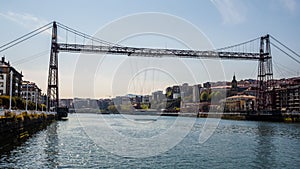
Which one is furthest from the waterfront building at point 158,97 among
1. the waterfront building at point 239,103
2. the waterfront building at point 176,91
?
the waterfront building at point 239,103

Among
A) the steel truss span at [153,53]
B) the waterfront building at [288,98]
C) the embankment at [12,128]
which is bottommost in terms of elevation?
the embankment at [12,128]

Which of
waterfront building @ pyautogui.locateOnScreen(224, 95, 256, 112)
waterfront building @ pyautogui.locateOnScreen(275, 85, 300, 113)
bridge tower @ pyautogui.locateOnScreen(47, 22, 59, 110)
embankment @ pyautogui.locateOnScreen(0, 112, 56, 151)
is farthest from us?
waterfront building @ pyautogui.locateOnScreen(224, 95, 256, 112)

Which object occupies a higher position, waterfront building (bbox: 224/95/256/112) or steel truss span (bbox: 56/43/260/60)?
steel truss span (bbox: 56/43/260/60)

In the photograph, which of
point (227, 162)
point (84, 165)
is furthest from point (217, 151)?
point (84, 165)

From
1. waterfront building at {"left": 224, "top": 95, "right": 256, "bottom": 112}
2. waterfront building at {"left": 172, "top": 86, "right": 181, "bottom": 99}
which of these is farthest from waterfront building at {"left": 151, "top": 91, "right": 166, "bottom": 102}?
waterfront building at {"left": 224, "top": 95, "right": 256, "bottom": 112}

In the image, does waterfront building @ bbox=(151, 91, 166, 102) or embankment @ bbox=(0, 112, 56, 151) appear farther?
waterfront building @ bbox=(151, 91, 166, 102)

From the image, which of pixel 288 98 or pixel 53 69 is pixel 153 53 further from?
pixel 288 98

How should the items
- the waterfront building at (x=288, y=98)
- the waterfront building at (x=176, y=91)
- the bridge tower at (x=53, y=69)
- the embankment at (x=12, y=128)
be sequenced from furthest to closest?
the waterfront building at (x=288, y=98) → the waterfront building at (x=176, y=91) → the bridge tower at (x=53, y=69) → the embankment at (x=12, y=128)

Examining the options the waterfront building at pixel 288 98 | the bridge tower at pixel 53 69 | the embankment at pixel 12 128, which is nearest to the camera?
the embankment at pixel 12 128

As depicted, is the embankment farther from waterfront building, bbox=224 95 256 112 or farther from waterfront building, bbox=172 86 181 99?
waterfront building, bbox=224 95 256 112

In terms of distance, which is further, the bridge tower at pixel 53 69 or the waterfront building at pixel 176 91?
the waterfront building at pixel 176 91

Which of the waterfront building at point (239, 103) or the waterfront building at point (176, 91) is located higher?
the waterfront building at point (176, 91)

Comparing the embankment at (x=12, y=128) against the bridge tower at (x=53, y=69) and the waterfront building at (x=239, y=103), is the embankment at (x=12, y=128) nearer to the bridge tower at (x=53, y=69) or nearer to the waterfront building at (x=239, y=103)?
the bridge tower at (x=53, y=69)

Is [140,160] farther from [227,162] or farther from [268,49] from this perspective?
[268,49]
